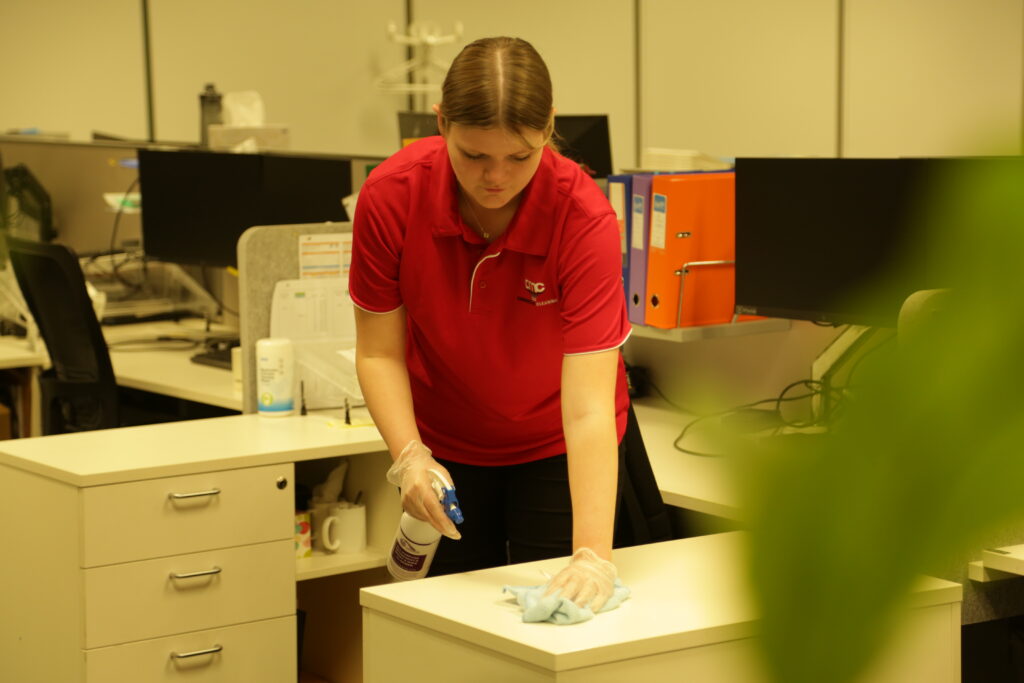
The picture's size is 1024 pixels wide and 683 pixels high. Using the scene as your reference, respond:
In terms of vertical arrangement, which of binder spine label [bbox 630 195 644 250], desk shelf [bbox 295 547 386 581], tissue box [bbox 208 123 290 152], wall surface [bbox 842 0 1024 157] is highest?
wall surface [bbox 842 0 1024 157]

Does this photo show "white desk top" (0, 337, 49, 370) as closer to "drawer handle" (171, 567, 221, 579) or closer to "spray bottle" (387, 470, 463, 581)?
"drawer handle" (171, 567, 221, 579)

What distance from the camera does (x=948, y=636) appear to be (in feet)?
4.09

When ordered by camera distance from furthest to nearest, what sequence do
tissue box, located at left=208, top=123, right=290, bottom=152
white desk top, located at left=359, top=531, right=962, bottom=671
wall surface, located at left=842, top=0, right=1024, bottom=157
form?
wall surface, located at left=842, top=0, right=1024, bottom=157
tissue box, located at left=208, top=123, right=290, bottom=152
white desk top, located at left=359, top=531, right=962, bottom=671

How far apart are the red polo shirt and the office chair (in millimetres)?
1449

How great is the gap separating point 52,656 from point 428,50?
4950mm

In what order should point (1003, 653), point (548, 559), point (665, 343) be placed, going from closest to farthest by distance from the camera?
point (548, 559) → point (1003, 653) → point (665, 343)

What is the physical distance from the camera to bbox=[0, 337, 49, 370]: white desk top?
3229 millimetres

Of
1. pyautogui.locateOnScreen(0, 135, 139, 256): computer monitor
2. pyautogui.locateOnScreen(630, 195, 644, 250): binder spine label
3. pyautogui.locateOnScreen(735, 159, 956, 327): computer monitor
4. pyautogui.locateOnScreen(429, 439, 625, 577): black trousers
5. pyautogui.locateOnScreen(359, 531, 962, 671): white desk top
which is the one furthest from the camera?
pyautogui.locateOnScreen(0, 135, 139, 256): computer monitor

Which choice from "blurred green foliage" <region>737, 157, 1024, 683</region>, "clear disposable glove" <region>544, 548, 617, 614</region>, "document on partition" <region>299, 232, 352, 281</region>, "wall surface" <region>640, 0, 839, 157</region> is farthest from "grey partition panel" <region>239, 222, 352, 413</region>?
"wall surface" <region>640, 0, 839, 157</region>

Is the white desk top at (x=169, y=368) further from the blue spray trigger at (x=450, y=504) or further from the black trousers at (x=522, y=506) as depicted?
the blue spray trigger at (x=450, y=504)

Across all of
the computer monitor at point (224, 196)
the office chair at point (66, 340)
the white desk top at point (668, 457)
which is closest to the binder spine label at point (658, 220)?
the white desk top at point (668, 457)

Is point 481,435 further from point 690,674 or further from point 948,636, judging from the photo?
point 948,636

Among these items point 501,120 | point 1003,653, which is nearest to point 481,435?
point 501,120

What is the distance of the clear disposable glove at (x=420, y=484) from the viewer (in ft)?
4.99
